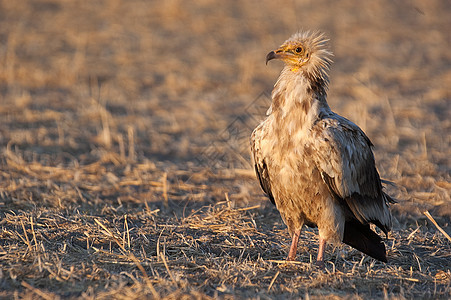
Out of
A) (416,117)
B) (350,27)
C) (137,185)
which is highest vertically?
(350,27)

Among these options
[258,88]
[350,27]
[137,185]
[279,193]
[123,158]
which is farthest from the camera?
[350,27]

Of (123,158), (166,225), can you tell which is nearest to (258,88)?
(123,158)

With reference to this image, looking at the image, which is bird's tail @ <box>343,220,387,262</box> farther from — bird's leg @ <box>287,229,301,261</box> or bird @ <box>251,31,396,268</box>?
bird's leg @ <box>287,229,301,261</box>

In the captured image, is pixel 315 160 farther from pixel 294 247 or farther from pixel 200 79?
pixel 200 79

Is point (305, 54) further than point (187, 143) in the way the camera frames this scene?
No

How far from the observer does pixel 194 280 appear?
418 centimetres

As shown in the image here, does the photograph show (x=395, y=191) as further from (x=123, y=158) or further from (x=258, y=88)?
(x=258, y=88)

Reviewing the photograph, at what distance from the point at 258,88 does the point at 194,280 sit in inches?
284

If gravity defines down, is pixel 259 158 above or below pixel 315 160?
below

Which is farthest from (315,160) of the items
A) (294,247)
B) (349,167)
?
(294,247)

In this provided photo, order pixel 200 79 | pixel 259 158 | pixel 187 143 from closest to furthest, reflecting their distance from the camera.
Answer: pixel 259 158 < pixel 187 143 < pixel 200 79

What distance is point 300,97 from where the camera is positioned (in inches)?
179

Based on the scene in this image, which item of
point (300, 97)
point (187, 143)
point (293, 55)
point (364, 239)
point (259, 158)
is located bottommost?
point (187, 143)

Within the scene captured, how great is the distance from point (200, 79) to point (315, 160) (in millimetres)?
7130
